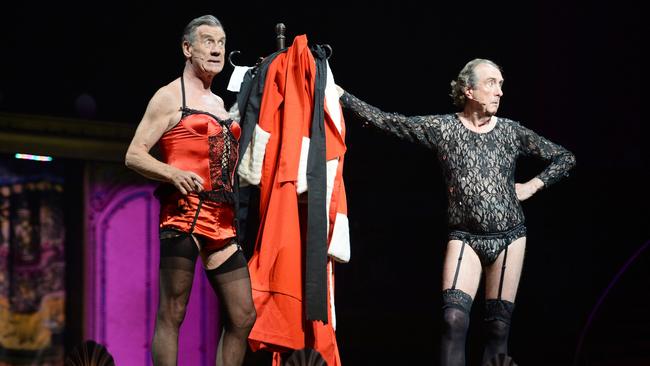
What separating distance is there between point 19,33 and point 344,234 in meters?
2.49

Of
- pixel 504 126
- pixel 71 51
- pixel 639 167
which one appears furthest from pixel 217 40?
pixel 639 167

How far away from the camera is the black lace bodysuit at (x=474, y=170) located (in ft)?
15.4

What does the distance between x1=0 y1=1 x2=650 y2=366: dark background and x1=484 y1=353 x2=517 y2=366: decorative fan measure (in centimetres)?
237

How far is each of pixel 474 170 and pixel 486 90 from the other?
1.16 feet

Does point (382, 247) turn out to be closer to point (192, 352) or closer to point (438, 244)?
point (438, 244)

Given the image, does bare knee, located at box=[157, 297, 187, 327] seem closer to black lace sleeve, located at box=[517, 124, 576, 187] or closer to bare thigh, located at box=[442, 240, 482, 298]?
bare thigh, located at box=[442, 240, 482, 298]

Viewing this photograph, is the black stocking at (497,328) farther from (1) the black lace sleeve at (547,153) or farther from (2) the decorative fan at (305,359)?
(2) the decorative fan at (305,359)

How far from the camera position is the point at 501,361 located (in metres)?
4.56

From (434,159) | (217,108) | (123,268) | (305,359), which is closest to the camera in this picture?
(217,108)

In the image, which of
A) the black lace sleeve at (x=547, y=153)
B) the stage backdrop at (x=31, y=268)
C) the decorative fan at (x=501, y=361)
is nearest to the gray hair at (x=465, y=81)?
the black lace sleeve at (x=547, y=153)

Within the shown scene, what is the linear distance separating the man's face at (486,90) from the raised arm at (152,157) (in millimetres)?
1374

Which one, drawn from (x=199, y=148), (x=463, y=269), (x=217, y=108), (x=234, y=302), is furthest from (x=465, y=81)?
(x=234, y=302)

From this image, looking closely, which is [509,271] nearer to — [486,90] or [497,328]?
[497,328]

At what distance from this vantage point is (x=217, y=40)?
4199 millimetres
